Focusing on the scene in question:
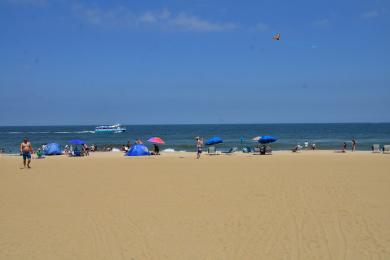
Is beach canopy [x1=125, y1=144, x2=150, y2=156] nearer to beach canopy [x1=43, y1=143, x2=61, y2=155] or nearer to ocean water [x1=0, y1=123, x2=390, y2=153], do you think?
beach canopy [x1=43, y1=143, x2=61, y2=155]

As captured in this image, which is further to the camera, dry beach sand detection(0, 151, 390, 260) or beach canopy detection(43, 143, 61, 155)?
beach canopy detection(43, 143, 61, 155)

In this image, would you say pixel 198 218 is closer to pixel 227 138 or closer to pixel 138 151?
pixel 138 151

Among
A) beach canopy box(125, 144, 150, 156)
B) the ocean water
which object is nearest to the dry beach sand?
beach canopy box(125, 144, 150, 156)

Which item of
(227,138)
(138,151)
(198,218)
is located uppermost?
(227,138)

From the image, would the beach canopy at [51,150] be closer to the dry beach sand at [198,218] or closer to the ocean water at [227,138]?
the ocean water at [227,138]

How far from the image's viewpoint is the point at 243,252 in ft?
21.8

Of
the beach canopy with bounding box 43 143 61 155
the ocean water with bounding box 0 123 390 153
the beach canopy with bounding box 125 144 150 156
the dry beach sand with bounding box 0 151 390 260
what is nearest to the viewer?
the dry beach sand with bounding box 0 151 390 260

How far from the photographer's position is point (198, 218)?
29.2 feet

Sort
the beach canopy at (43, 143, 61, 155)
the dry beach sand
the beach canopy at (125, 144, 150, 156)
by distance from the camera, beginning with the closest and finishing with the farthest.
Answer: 1. the dry beach sand
2. the beach canopy at (125, 144, 150, 156)
3. the beach canopy at (43, 143, 61, 155)

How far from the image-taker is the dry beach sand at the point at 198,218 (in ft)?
22.3

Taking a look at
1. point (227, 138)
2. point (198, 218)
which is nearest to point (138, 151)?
point (198, 218)

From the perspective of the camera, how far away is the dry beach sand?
6.80 metres

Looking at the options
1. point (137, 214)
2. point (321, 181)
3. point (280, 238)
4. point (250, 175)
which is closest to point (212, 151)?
point (250, 175)

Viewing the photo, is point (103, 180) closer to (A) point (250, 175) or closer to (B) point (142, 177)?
(B) point (142, 177)
